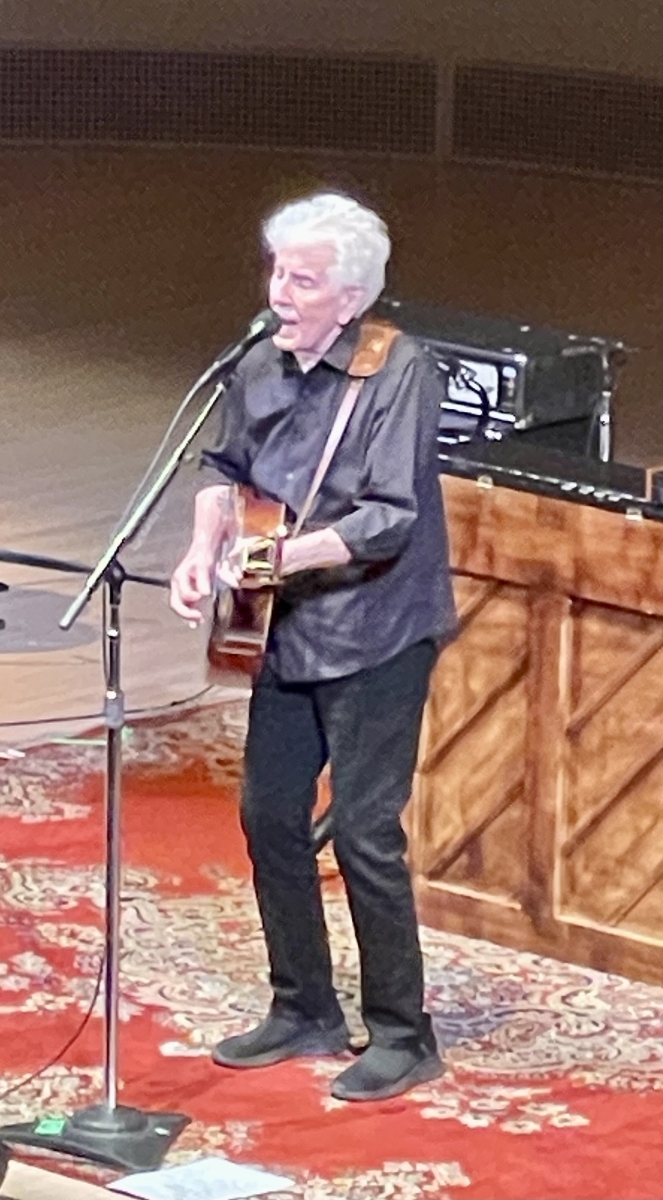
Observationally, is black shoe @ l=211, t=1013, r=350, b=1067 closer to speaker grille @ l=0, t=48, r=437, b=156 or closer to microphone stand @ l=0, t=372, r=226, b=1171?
microphone stand @ l=0, t=372, r=226, b=1171

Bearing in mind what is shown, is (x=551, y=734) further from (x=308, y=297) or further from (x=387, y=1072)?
(x=308, y=297)

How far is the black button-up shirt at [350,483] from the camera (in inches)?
176

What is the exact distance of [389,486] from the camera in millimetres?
4445

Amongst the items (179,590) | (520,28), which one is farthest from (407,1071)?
(520,28)

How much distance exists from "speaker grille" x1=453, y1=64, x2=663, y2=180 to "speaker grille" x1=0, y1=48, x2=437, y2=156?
259 millimetres

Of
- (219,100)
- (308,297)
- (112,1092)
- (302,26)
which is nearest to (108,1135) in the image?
(112,1092)

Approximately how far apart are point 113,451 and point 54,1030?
4.68 metres

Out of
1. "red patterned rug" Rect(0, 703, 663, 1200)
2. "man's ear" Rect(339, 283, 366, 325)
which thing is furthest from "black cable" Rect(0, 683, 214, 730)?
"man's ear" Rect(339, 283, 366, 325)

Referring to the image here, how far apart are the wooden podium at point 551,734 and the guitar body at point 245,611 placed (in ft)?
3.22

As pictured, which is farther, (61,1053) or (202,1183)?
(61,1053)

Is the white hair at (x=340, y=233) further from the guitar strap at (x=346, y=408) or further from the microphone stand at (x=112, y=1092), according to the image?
the microphone stand at (x=112, y=1092)

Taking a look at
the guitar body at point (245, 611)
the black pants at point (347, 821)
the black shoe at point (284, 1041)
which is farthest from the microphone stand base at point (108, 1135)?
the guitar body at point (245, 611)

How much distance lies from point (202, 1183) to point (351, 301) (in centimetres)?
152

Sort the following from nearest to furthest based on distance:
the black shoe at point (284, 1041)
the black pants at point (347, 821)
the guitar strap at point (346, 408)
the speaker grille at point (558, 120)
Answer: the guitar strap at point (346, 408), the black pants at point (347, 821), the black shoe at point (284, 1041), the speaker grille at point (558, 120)
